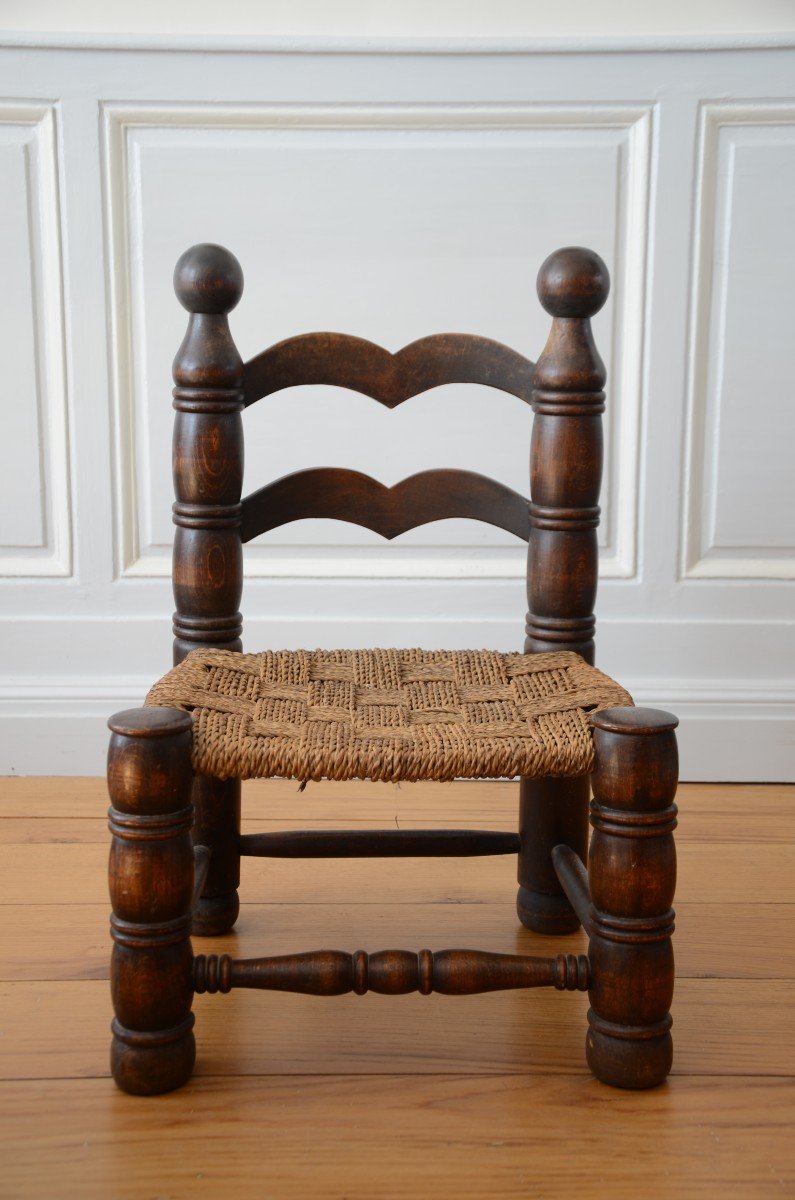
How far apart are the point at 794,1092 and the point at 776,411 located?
3.38 ft

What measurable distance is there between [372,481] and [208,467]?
173 mm

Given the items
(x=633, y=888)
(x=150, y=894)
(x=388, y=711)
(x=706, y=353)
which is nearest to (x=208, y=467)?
(x=388, y=711)

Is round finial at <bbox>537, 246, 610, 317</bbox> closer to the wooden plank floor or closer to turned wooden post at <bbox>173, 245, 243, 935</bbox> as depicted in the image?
turned wooden post at <bbox>173, 245, 243, 935</bbox>

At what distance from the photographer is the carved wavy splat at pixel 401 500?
1.20 meters

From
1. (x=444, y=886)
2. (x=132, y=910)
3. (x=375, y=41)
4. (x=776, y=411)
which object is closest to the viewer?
(x=132, y=910)

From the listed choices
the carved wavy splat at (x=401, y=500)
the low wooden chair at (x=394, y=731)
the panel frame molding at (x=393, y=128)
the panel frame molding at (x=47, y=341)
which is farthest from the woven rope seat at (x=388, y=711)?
the panel frame molding at (x=47, y=341)

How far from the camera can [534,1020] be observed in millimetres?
1057

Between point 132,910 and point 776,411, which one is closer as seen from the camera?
point 132,910

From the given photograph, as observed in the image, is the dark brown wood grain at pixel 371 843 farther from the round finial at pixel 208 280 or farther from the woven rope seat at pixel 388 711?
the round finial at pixel 208 280

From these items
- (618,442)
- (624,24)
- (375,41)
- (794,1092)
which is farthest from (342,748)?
(624,24)

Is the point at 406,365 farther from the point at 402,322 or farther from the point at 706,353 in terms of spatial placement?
the point at 706,353

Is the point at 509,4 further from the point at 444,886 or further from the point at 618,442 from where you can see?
the point at 444,886

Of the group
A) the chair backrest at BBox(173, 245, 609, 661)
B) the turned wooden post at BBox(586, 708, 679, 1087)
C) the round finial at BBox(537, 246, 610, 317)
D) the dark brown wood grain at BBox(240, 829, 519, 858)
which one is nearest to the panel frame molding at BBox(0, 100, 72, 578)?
the chair backrest at BBox(173, 245, 609, 661)

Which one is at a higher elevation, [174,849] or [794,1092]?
[174,849]
